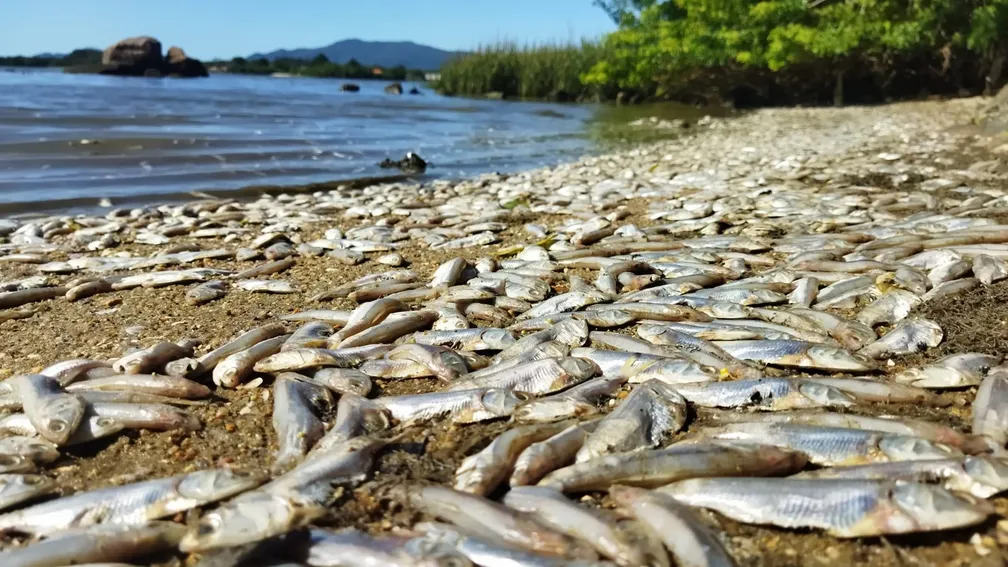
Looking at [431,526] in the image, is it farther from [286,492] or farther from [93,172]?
[93,172]

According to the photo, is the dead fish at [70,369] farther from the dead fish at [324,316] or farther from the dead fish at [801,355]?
the dead fish at [801,355]

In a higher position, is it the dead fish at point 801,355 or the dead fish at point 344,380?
the dead fish at point 801,355

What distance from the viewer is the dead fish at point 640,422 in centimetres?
279

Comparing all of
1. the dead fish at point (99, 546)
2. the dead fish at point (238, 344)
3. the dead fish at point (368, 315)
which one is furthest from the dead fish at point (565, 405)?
the dead fish at point (238, 344)

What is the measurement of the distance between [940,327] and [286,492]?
3432 mm

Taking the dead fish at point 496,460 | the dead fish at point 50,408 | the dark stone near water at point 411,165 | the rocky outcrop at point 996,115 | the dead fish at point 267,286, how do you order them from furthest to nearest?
1. the dark stone near water at point 411,165
2. the rocky outcrop at point 996,115
3. the dead fish at point 267,286
4. the dead fish at point 50,408
5. the dead fish at point 496,460

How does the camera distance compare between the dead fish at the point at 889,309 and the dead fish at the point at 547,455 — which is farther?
the dead fish at the point at 889,309

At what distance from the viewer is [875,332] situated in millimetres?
3971

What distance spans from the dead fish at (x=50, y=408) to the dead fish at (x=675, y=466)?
2.08 metres

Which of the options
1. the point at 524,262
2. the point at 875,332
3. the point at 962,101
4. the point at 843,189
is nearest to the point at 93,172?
the point at 524,262

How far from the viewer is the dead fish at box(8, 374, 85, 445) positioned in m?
3.08

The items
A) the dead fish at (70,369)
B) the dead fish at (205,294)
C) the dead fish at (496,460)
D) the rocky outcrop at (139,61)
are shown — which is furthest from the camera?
the rocky outcrop at (139,61)

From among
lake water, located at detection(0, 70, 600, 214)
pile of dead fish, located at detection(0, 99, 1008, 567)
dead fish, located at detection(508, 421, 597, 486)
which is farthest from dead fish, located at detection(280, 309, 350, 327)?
lake water, located at detection(0, 70, 600, 214)

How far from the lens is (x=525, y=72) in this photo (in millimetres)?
44781
